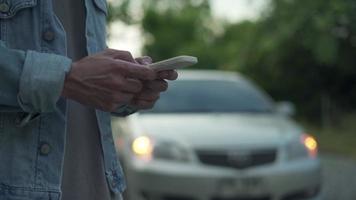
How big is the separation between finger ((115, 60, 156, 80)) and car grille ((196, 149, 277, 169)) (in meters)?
3.83

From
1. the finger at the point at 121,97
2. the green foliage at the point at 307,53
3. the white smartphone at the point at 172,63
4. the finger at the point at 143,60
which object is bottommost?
the finger at the point at 121,97

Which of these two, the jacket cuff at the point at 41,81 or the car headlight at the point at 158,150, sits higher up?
the car headlight at the point at 158,150

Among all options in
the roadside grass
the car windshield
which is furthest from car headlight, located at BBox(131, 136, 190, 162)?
the roadside grass

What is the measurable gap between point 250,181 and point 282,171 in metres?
0.30

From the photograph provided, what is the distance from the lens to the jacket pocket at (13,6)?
1.35m

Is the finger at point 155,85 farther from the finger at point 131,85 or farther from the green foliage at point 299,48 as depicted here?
the green foliage at point 299,48

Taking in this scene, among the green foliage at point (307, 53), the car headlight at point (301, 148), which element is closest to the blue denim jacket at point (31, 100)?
the car headlight at point (301, 148)

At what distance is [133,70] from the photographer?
131 centimetres

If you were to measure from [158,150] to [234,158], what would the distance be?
0.62 m

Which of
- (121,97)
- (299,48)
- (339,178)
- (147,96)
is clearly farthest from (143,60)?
(299,48)

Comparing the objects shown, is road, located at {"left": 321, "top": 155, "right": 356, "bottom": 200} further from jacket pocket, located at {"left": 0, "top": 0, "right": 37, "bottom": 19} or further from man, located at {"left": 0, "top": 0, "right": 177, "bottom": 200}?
jacket pocket, located at {"left": 0, "top": 0, "right": 37, "bottom": 19}

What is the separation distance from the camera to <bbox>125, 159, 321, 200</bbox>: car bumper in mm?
5023

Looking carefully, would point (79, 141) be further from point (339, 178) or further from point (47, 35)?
point (339, 178)

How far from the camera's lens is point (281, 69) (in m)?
15.5
